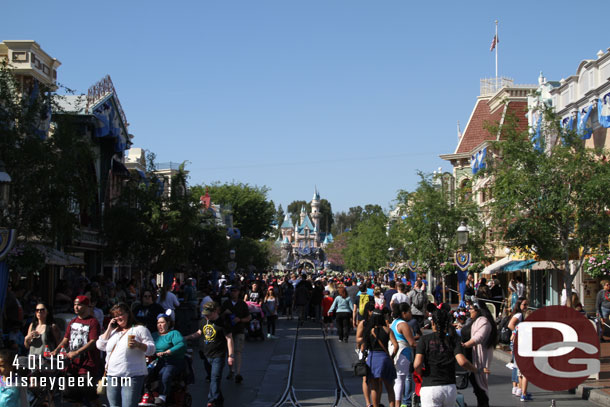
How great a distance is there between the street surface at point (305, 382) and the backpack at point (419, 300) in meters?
2.10

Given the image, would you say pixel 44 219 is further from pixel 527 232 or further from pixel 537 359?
pixel 537 359

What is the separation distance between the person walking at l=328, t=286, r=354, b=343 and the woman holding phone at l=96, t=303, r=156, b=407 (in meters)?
13.7

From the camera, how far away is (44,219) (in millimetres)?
18172

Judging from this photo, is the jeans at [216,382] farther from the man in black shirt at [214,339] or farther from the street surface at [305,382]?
the street surface at [305,382]

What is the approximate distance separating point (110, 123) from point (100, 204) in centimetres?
399

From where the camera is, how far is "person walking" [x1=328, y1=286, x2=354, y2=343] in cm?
2266

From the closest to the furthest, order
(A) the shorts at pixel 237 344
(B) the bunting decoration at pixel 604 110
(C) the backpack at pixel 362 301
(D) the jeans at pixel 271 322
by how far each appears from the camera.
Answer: (A) the shorts at pixel 237 344 < (C) the backpack at pixel 362 301 < (B) the bunting decoration at pixel 604 110 < (D) the jeans at pixel 271 322

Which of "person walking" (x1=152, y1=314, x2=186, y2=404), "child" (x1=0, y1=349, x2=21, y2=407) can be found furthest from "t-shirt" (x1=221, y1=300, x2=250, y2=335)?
"child" (x1=0, y1=349, x2=21, y2=407)

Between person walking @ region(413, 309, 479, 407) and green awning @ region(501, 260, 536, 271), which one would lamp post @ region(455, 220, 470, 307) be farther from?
person walking @ region(413, 309, 479, 407)

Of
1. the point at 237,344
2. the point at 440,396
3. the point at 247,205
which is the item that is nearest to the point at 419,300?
the point at 237,344

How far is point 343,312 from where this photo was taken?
2275 centimetres

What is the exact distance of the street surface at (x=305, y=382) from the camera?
1262 cm

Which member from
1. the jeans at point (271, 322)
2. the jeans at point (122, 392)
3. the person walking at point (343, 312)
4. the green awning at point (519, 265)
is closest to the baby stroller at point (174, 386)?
the jeans at point (122, 392)

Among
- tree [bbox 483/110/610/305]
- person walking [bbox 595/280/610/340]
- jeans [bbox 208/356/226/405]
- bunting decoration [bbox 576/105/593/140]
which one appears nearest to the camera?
jeans [bbox 208/356/226/405]
